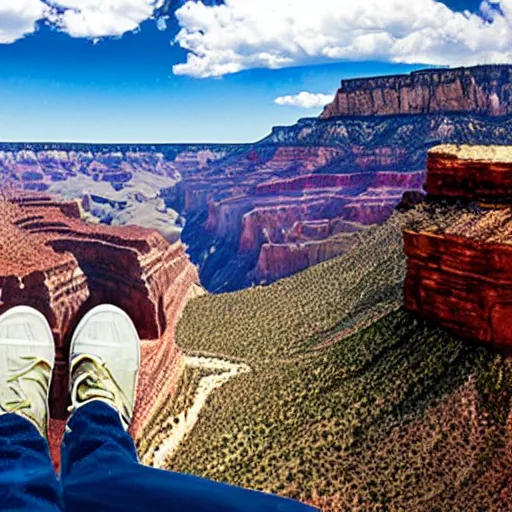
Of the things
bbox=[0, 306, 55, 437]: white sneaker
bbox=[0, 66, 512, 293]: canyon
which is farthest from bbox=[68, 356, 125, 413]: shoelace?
bbox=[0, 66, 512, 293]: canyon

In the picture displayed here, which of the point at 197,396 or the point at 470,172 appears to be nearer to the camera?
the point at 470,172

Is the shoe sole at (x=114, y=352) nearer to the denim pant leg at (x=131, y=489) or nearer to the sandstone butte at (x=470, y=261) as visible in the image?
the denim pant leg at (x=131, y=489)

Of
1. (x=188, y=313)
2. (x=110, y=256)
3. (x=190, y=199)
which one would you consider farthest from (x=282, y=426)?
(x=190, y=199)

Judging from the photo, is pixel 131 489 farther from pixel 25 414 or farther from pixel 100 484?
pixel 25 414

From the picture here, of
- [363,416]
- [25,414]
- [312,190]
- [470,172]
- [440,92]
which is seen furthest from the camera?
[312,190]

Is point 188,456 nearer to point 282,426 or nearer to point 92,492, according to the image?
point 282,426

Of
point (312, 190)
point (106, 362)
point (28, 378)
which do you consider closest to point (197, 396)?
point (106, 362)
